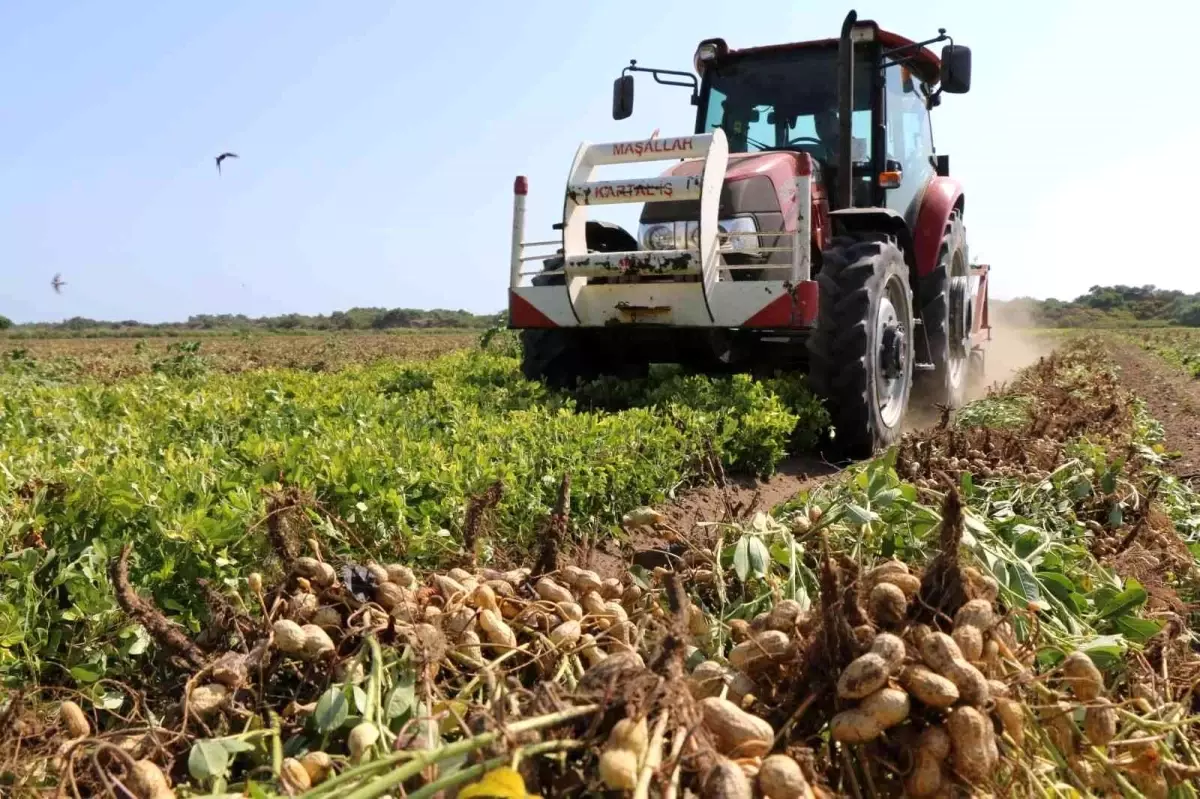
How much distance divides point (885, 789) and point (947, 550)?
44 centimetres

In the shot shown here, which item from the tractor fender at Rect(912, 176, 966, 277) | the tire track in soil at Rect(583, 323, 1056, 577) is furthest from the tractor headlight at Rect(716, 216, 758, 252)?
the tractor fender at Rect(912, 176, 966, 277)

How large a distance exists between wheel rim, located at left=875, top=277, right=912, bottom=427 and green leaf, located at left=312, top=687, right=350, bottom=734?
4.59 meters

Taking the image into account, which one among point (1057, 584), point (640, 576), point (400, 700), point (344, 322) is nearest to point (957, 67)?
point (1057, 584)

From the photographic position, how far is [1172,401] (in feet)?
34.5

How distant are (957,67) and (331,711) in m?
6.06

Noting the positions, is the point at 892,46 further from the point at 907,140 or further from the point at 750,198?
the point at 750,198

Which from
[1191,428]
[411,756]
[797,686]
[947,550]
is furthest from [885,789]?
[1191,428]

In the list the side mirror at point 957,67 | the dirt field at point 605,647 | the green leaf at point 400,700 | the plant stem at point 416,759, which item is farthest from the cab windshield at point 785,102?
the plant stem at point 416,759

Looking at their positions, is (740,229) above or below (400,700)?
above

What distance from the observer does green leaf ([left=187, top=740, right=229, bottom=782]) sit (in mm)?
→ 1495

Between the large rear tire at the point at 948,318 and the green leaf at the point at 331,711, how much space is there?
6.06 m

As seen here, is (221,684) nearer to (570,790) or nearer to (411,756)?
(411,756)

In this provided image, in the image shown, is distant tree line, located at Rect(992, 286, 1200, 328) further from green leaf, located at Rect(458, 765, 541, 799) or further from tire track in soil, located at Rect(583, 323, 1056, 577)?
green leaf, located at Rect(458, 765, 541, 799)

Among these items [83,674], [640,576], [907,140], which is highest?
[907,140]
